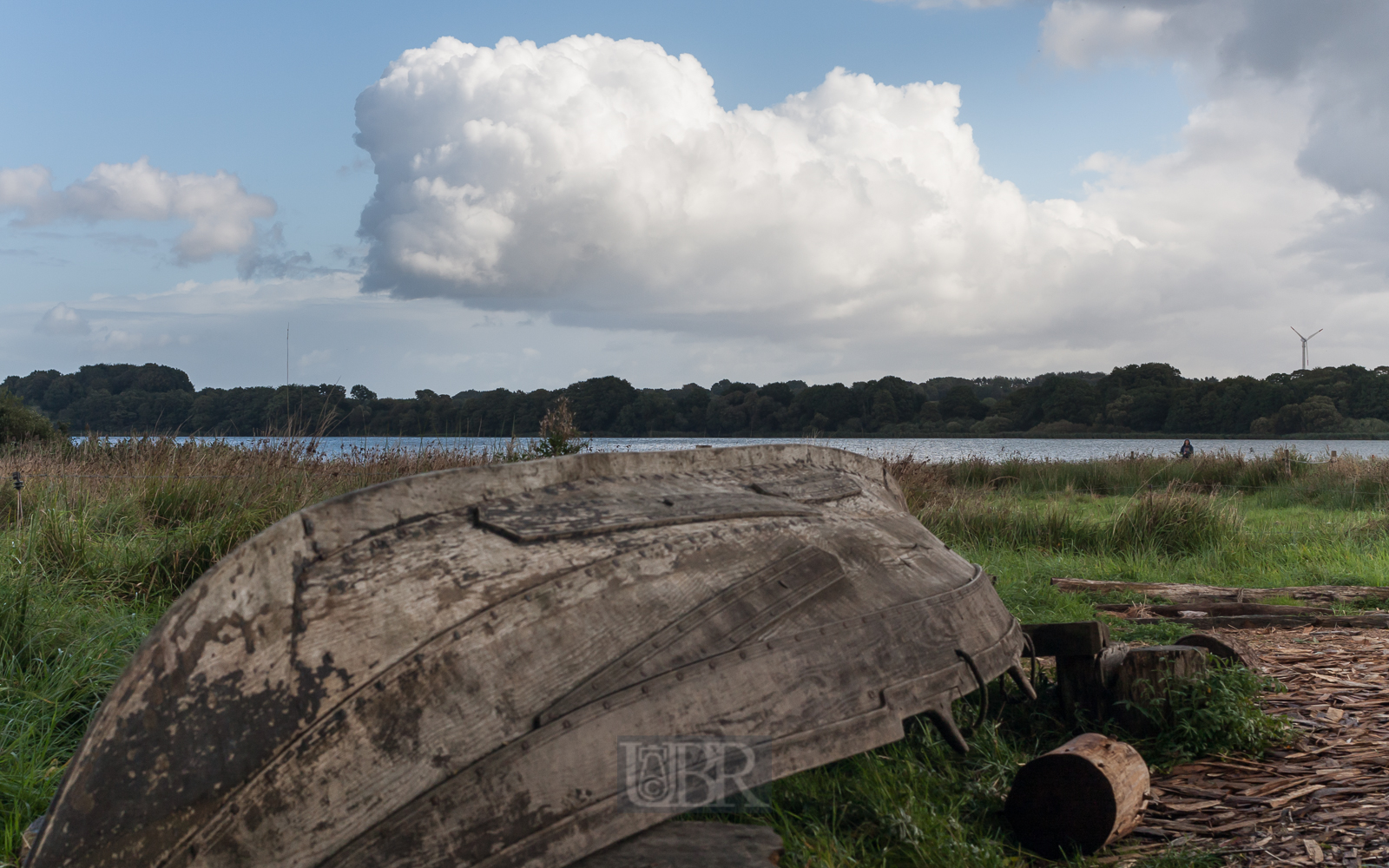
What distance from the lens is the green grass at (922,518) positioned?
2932 mm

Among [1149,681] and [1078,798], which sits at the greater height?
[1149,681]

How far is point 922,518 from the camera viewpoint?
10414mm

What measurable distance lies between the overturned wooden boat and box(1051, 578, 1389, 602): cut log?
540 centimetres

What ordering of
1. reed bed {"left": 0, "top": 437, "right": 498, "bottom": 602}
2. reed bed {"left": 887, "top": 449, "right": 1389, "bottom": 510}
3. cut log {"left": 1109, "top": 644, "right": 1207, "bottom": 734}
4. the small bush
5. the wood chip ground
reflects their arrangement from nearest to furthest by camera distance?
the wood chip ground → cut log {"left": 1109, "top": 644, "right": 1207, "bottom": 734} → reed bed {"left": 0, "top": 437, "right": 498, "bottom": 602} → reed bed {"left": 887, "top": 449, "right": 1389, "bottom": 510} → the small bush

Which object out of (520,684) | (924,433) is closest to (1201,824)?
(520,684)

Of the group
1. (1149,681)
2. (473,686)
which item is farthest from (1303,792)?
(473,686)

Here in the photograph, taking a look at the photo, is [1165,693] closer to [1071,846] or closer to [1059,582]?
[1071,846]

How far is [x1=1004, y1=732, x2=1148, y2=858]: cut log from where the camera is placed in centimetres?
283

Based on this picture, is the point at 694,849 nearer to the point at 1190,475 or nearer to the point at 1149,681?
the point at 1149,681

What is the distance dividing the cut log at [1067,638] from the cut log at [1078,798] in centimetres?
76

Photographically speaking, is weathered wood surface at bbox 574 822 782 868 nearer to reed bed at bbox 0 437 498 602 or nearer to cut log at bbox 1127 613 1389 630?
reed bed at bbox 0 437 498 602

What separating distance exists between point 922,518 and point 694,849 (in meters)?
8.58

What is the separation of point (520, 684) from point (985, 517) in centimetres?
965

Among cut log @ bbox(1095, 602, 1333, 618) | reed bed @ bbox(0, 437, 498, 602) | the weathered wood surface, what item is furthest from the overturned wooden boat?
cut log @ bbox(1095, 602, 1333, 618)
